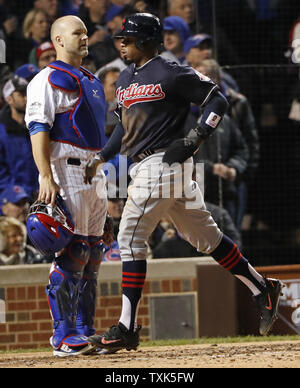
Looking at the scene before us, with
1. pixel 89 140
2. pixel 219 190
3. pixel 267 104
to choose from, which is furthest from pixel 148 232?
pixel 267 104

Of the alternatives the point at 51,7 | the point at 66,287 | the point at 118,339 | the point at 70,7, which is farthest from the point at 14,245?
the point at 118,339

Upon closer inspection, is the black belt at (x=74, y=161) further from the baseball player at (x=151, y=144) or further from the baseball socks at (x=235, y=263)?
the baseball socks at (x=235, y=263)

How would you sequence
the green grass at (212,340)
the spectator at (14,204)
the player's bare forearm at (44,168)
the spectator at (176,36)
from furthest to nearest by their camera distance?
the spectator at (176,36) → the spectator at (14,204) → the green grass at (212,340) → the player's bare forearm at (44,168)

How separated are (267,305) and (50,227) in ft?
4.94

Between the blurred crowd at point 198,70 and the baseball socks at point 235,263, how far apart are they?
2.25 meters

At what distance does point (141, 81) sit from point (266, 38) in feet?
13.0

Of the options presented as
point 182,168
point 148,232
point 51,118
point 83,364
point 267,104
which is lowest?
point 83,364

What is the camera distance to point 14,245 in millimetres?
8016

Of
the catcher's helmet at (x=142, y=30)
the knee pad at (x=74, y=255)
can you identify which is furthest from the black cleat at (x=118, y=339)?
the catcher's helmet at (x=142, y=30)

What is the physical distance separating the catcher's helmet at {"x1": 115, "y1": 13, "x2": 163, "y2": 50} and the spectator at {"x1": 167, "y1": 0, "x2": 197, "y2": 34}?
3148 mm

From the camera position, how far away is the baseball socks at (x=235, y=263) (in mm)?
5781

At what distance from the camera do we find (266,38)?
9.19 meters

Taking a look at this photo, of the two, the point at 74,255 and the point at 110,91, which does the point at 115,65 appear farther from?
the point at 74,255

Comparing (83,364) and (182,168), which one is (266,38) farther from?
(83,364)
